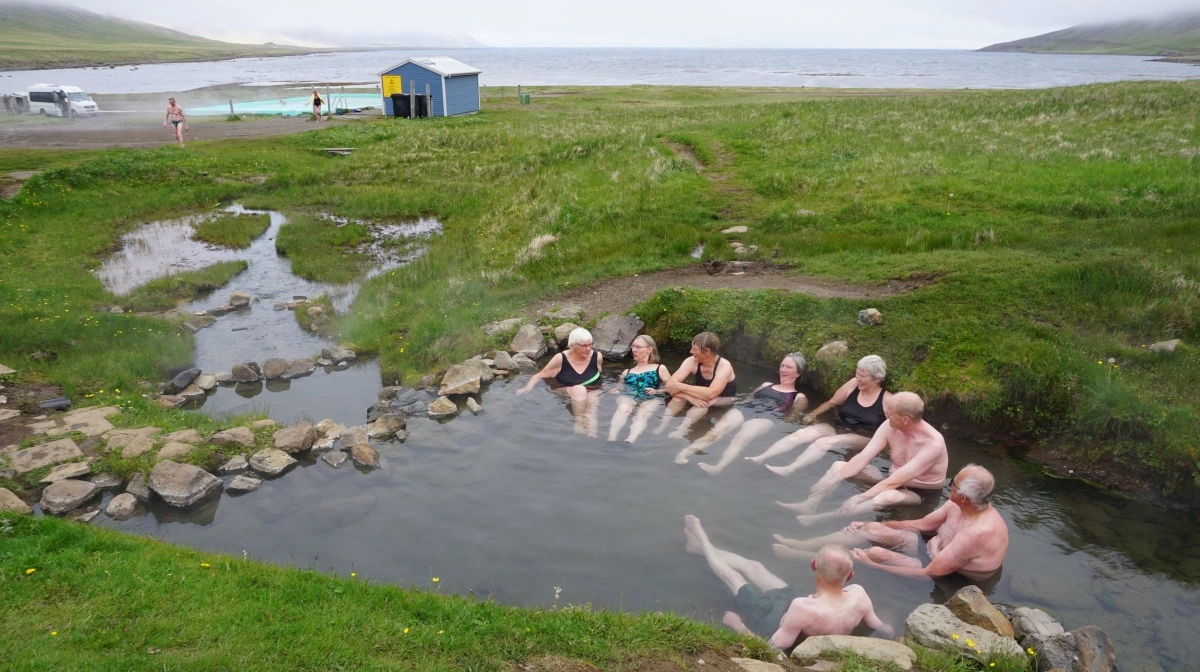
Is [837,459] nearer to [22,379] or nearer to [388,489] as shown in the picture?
[388,489]

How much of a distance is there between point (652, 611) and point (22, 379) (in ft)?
40.7

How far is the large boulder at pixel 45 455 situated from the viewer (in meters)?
9.94

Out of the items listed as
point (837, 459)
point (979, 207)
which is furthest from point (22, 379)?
point (979, 207)

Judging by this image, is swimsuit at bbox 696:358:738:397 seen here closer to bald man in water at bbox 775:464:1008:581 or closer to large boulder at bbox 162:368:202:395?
bald man in water at bbox 775:464:1008:581

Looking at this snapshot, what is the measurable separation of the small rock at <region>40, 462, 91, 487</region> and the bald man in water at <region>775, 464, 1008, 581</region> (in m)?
9.63

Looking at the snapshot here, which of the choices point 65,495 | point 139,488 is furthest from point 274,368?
point 65,495

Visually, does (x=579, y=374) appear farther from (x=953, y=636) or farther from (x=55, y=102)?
(x=55, y=102)

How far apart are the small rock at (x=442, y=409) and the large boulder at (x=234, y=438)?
114 inches

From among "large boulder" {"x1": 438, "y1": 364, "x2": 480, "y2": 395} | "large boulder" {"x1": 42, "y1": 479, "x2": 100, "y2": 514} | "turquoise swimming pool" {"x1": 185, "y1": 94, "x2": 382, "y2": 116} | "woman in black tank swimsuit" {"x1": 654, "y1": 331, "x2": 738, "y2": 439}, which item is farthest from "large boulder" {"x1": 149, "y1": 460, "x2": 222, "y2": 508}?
"turquoise swimming pool" {"x1": 185, "y1": 94, "x2": 382, "y2": 116}

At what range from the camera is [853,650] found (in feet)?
21.2

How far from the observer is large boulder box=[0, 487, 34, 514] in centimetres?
864

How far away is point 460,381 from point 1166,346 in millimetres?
12001

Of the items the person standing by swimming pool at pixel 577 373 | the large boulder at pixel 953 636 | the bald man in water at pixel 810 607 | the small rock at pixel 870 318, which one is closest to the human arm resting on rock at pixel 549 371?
the person standing by swimming pool at pixel 577 373

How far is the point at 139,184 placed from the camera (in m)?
28.8
